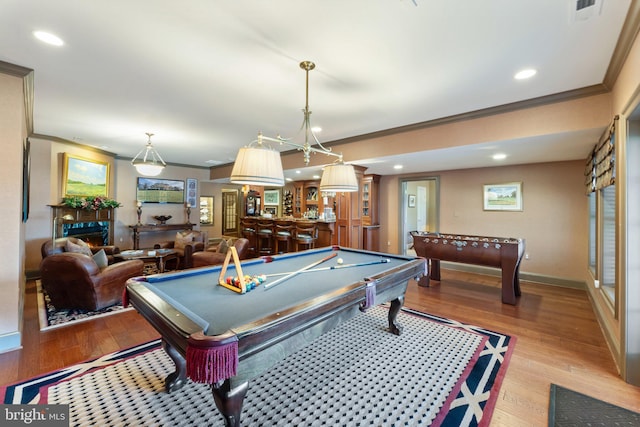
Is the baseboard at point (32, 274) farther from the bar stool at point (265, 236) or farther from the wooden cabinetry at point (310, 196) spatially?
the wooden cabinetry at point (310, 196)

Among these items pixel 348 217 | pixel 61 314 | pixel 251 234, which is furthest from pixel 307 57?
pixel 251 234

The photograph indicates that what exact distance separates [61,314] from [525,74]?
231 inches

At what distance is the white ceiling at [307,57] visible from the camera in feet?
Result: 5.98

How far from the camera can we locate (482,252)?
162 inches

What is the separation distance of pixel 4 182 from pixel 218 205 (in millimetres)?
7043

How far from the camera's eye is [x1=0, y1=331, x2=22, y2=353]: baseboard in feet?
8.34

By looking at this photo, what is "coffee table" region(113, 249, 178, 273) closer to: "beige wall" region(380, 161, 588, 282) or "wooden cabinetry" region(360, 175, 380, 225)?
"wooden cabinetry" region(360, 175, 380, 225)

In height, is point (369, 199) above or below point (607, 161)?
below

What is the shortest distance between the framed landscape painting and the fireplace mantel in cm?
34

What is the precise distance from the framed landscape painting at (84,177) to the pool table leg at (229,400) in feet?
21.1

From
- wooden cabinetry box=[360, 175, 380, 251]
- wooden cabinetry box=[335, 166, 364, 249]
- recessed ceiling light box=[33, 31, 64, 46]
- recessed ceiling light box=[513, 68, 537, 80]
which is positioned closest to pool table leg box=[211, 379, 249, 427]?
recessed ceiling light box=[33, 31, 64, 46]

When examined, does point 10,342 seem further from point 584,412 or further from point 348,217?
point 348,217

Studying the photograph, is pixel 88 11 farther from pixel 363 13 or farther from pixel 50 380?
pixel 50 380

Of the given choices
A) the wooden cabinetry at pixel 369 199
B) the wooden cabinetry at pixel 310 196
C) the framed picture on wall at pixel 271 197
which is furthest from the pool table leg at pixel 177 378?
the framed picture on wall at pixel 271 197
